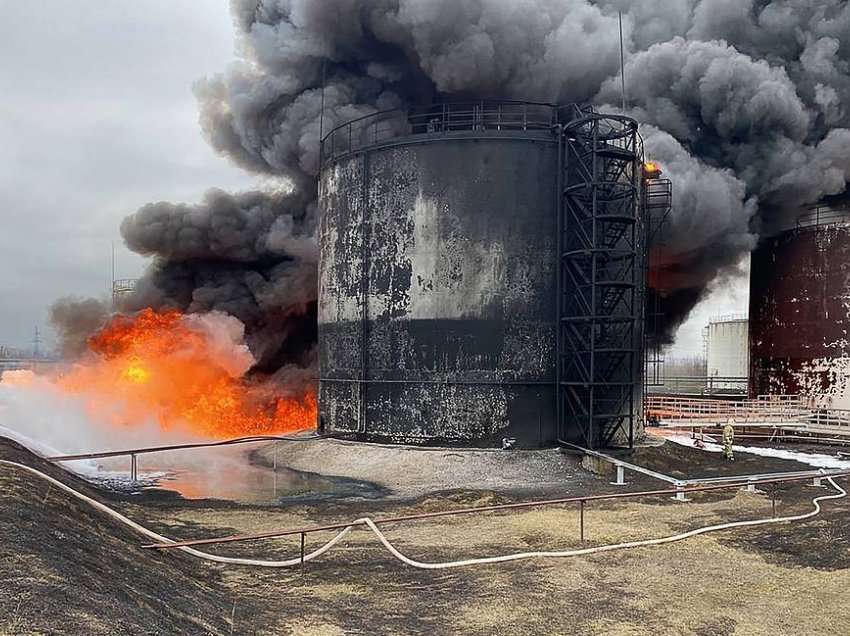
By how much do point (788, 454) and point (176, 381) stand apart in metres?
22.2

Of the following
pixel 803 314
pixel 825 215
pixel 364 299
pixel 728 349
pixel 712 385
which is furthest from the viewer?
pixel 728 349

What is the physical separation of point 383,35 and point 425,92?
10.2 ft

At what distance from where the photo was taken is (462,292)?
21516 millimetres

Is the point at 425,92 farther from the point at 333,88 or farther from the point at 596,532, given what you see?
the point at 596,532

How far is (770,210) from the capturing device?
33250mm

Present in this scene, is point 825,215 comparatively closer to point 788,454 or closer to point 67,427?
point 788,454

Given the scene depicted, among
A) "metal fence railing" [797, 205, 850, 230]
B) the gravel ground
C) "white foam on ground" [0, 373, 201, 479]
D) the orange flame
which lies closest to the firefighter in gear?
the gravel ground

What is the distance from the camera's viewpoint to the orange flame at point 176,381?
29625 mm

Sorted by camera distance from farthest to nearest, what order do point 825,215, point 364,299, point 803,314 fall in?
1. point 825,215
2. point 803,314
3. point 364,299

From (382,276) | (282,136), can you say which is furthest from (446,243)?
(282,136)

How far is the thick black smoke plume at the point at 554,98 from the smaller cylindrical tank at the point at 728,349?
21088 millimetres

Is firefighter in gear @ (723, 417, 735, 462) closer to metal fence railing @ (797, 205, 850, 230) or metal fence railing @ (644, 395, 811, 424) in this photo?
metal fence railing @ (644, 395, 811, 424)

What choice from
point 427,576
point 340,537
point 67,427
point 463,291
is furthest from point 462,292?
point 67,427

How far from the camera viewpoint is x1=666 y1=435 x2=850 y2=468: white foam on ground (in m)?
22.3
